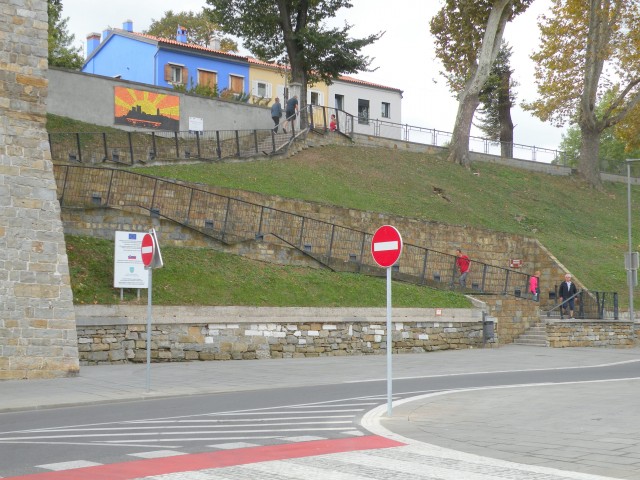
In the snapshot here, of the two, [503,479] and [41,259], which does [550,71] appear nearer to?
[41,259]

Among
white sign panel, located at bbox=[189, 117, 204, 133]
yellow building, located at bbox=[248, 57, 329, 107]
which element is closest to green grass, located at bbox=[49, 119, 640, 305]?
white sign panel, located at bbox=[189, 117, 204, 133]

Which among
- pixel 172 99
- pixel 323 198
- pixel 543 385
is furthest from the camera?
pixel 172 99

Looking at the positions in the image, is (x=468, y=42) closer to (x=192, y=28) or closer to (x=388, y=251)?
(x=192, y=28)

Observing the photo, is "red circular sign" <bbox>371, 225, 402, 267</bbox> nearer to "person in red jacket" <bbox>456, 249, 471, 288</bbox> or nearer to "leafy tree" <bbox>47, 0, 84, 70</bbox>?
"person in red jacket" <bbox>456, 249, 471, 288</bbox>

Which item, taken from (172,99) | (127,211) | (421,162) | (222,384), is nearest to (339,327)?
(127,211)

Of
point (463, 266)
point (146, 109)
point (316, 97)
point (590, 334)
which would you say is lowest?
point (590, 334)

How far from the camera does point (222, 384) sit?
59.7 feet

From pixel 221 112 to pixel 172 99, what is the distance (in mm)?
2975

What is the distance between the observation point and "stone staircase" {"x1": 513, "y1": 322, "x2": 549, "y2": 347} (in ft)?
108

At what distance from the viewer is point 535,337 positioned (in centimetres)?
3322

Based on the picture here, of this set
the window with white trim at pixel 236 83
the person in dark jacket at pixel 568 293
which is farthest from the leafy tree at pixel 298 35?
the window with white trim at pixel 236 83

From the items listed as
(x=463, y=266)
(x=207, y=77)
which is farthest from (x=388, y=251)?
(x=207, y=77)

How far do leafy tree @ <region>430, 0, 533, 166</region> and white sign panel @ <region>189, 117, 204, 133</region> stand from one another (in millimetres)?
15038

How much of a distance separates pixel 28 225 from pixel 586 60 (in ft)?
127
